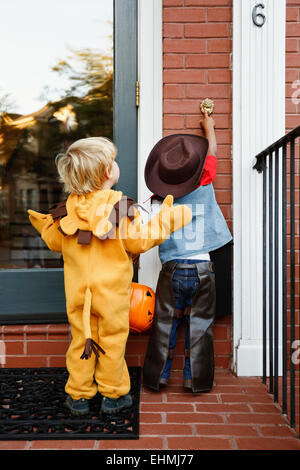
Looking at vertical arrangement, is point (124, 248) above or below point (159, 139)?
below

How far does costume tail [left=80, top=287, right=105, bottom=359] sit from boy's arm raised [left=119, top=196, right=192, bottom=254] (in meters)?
0.35

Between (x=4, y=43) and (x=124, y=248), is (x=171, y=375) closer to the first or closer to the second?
(x=124, y=248)

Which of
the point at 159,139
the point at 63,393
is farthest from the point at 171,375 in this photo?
the point at 159,139

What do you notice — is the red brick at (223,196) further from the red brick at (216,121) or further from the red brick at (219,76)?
the red brick at (219,76)

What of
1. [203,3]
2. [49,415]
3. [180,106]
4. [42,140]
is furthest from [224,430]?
[42,140]

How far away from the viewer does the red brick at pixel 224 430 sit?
7.14 feet

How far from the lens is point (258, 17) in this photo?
2.99 meters

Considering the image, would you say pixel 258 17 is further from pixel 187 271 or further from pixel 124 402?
pixel 124 402

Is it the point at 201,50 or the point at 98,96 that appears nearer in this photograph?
the point at 201,50

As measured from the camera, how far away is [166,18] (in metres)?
3.05
